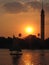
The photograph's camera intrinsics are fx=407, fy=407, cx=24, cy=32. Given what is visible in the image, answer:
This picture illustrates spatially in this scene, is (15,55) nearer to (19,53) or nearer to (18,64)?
(19,53)

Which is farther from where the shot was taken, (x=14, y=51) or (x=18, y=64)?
(x=14, y=51)

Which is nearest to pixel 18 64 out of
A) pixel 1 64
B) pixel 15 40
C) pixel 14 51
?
pixel 1 64

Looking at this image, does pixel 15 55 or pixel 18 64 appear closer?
pixel 18 64

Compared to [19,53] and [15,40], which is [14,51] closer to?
[19,53]

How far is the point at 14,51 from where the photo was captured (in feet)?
531

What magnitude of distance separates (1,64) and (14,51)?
158 ft

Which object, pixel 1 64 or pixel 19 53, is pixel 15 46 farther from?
pixel 1 64

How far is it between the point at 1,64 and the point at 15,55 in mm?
53011

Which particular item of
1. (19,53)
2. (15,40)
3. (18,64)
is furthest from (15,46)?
(18,64)

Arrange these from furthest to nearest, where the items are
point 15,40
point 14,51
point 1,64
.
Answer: point 15,40 < point 14,51 < point 1,64

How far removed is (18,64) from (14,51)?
44.2m

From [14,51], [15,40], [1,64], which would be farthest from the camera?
[15,40]

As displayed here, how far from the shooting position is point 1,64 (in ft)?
373

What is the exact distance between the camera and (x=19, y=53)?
166 metres
